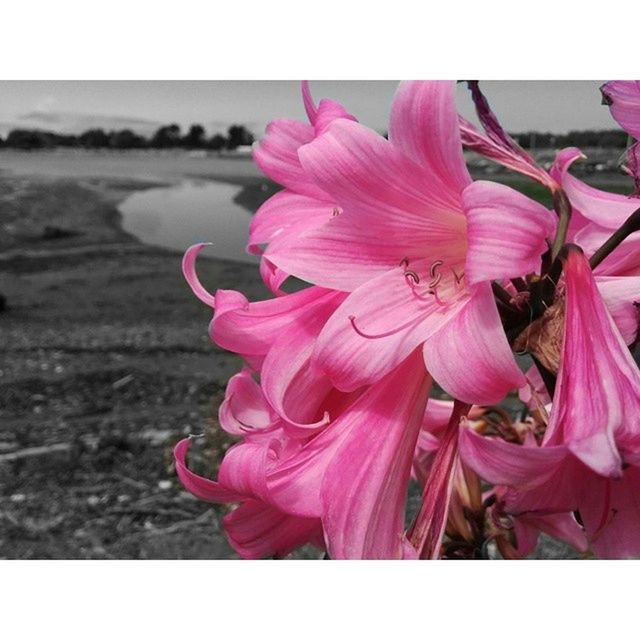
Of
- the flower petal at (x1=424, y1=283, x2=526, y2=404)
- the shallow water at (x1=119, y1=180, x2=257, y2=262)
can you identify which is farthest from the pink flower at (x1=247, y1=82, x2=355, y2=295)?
the shallow water at (x1=119, y1=180, x2=257, y2=262)

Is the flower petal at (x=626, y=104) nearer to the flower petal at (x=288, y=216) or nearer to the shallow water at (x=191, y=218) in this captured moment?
the flower petal at (x=288, y=216)

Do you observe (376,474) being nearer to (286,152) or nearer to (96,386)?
(286,152)

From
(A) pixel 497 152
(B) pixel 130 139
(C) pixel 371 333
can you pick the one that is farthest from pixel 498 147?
(B) pixel 130 139

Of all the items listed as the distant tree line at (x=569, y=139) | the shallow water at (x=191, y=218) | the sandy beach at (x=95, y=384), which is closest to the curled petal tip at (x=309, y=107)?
the distant tree line at (x=569, y=139)

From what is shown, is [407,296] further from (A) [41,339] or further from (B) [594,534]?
(A) [41,339]

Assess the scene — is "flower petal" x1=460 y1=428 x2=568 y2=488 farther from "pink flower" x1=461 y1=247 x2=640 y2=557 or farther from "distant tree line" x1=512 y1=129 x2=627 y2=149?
"distant tree line" x1=512 y1=129 x2=627 y2=149
